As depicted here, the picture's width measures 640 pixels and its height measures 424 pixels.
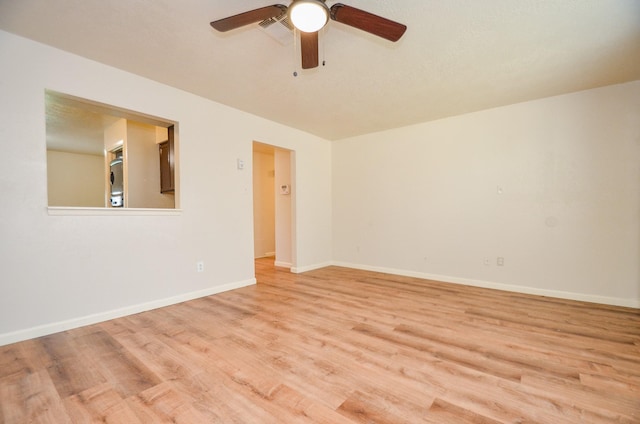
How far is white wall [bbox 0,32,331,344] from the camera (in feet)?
7.34

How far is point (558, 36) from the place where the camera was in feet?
7.32

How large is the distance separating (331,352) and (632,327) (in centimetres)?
283

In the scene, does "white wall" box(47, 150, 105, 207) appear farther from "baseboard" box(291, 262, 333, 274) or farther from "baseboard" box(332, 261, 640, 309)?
"baseboard" box(332, 261, 640, 309)

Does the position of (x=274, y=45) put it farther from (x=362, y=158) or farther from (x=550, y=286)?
(x=550, y=286)

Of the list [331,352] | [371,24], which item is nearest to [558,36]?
[371,24]

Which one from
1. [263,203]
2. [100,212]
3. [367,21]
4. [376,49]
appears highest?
[376,49]

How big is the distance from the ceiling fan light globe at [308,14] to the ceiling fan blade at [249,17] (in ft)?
0.37

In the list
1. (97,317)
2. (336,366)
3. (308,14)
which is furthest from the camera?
(97,317)

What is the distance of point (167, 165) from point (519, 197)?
5028mm

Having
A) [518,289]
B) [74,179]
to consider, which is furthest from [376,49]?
[74,179]

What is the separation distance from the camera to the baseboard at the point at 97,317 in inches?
87.7

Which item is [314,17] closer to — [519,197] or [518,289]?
[519,197]

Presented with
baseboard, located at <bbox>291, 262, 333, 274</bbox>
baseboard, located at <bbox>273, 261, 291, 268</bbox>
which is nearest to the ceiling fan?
baseboard, located at <bbox>291, 262, 333, 274</bbox>

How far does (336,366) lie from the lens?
6.09 ft
